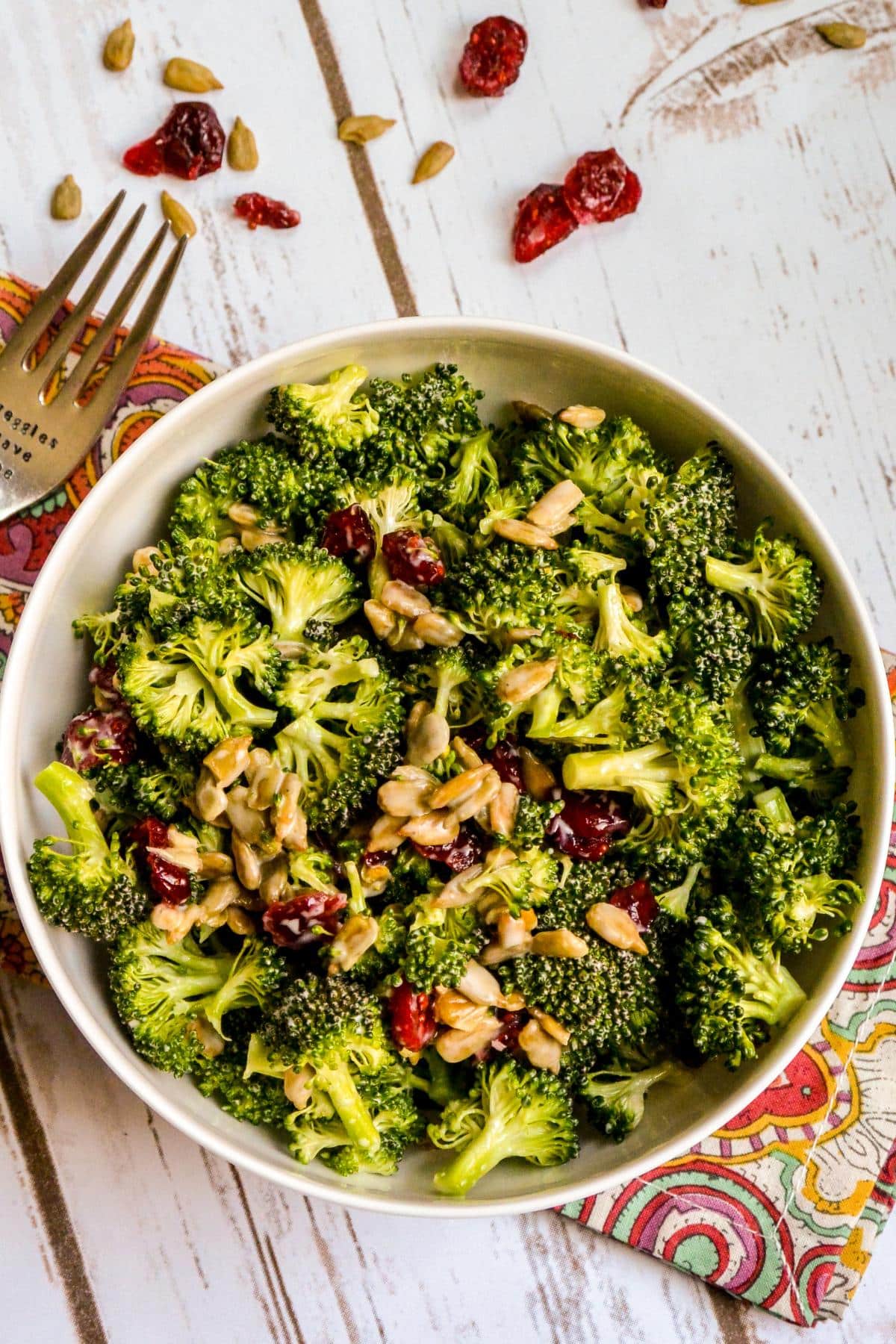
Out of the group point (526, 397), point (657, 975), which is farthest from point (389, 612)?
point (657, 975)

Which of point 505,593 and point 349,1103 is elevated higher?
point 505,593

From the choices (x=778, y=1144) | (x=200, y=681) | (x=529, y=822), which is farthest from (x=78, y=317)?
(x=778, y=1144)

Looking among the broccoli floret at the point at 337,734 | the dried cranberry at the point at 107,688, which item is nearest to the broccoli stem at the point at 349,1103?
the broccoli floret at the point at 337,734

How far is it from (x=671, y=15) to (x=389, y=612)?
5.99 feet

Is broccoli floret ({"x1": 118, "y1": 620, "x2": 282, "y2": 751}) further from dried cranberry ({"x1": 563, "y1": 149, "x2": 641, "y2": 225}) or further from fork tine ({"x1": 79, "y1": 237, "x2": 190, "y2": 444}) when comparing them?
dried cranberry ({"x1": 563, "y1": 149, "x2": 641, "y2": 225})

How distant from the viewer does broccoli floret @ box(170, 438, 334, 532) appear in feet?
7.81

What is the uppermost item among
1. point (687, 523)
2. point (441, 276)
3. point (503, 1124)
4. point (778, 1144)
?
point (441, 276)

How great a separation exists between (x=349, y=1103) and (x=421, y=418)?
4.62ft

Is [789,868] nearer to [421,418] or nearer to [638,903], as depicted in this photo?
[638,903]

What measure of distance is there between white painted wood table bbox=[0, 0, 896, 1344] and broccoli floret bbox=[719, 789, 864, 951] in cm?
77

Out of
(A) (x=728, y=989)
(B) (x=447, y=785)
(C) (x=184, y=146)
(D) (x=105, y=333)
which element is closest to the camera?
(B) (x=447, y=785)

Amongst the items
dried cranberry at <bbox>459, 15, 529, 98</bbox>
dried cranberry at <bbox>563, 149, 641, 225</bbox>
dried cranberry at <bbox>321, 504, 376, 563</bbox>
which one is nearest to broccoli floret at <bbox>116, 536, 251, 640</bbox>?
dried cranberry at <bbox>321, 504, 376, 563</bbox>

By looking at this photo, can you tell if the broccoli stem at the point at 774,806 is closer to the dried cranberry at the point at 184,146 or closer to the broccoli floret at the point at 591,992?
the broccoli floret at the point at 591,992

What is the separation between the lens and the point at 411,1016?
87.9 inches
